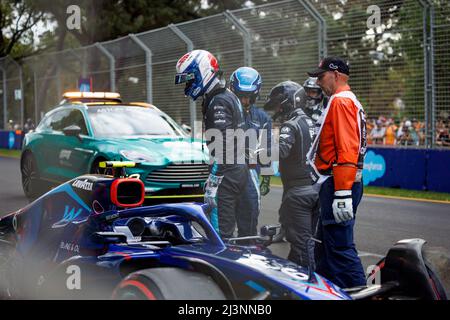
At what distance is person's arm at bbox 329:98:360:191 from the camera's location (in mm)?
4594

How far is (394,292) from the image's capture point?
3.78m

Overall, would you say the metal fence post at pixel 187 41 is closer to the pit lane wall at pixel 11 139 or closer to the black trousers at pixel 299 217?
the black trousers at pixel 299 217

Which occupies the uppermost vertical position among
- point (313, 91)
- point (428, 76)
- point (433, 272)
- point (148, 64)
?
point (148, 64)

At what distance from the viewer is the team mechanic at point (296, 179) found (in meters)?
6.00

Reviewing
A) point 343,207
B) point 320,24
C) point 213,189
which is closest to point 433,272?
point 343,207

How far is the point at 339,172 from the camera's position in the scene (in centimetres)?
461

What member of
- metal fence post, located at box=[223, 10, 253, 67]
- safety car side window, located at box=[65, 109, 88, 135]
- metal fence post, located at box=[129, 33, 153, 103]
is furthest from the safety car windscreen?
metal fence post, located at box=[129, 33, 153, 103]

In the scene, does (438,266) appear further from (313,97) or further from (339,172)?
(313,97)

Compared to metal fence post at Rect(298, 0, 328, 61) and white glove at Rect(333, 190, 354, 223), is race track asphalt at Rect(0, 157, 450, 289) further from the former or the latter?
metal fence post at Rect(298, 0, 328, 61)

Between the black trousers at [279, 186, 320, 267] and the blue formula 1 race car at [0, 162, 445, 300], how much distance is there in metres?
1.41

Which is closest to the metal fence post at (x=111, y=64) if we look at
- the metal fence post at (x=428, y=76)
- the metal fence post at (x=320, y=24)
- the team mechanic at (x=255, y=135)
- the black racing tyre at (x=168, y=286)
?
the metal fence post at (x=320, y=24)

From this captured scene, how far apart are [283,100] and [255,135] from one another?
424mm

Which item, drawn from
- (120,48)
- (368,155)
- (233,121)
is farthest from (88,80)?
(233,121)
